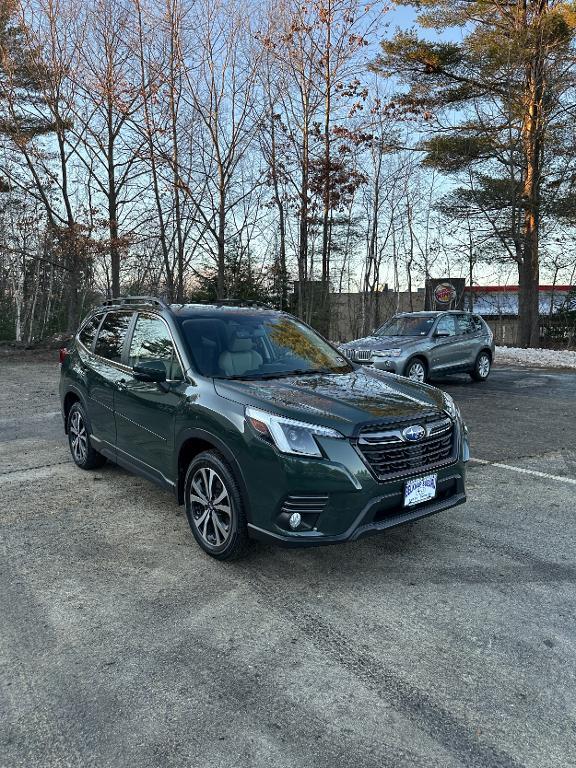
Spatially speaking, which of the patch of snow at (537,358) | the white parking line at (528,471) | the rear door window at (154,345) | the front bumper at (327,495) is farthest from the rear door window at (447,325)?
the front bumper at (327,495)

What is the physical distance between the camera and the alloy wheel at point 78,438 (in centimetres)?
593

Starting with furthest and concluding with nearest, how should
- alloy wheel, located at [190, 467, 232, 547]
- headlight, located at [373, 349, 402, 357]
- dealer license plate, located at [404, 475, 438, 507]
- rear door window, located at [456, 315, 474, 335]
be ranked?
rear door window, located at [456, 315, 474, 335], headlight, located at [373, 349, 402, 357], alloy wheel, located at [190, 467, 232, 547], dealer license plate, located at [404, 475, 438, 507]

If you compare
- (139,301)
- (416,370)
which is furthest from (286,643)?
(416,370)

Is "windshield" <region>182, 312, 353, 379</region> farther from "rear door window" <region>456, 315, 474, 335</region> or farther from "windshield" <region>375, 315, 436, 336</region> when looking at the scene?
"rear door window" <region>456, 315, 474, 335</region>

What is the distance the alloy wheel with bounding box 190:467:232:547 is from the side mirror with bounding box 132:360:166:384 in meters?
0.78

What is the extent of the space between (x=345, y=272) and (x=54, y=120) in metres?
19.6

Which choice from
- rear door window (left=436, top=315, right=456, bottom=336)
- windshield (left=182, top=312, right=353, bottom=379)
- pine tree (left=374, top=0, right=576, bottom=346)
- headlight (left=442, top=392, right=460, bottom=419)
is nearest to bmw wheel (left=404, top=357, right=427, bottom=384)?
rear door window (left=436, top=315, right=456, bottom=336)

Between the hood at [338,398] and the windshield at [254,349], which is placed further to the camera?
the windshield at [254,349]

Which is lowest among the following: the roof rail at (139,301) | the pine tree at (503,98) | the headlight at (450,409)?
the headlight at (450,409)

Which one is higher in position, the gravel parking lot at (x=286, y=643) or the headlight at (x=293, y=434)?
the headlight at (x=293, y=434)

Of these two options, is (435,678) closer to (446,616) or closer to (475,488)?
(446,616)

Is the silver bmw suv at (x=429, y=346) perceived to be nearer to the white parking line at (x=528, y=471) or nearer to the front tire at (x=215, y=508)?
the white parking line at (x=528, y=471)

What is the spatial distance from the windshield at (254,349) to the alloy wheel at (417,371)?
6.21 m

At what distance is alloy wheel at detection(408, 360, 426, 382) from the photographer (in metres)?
11.1
